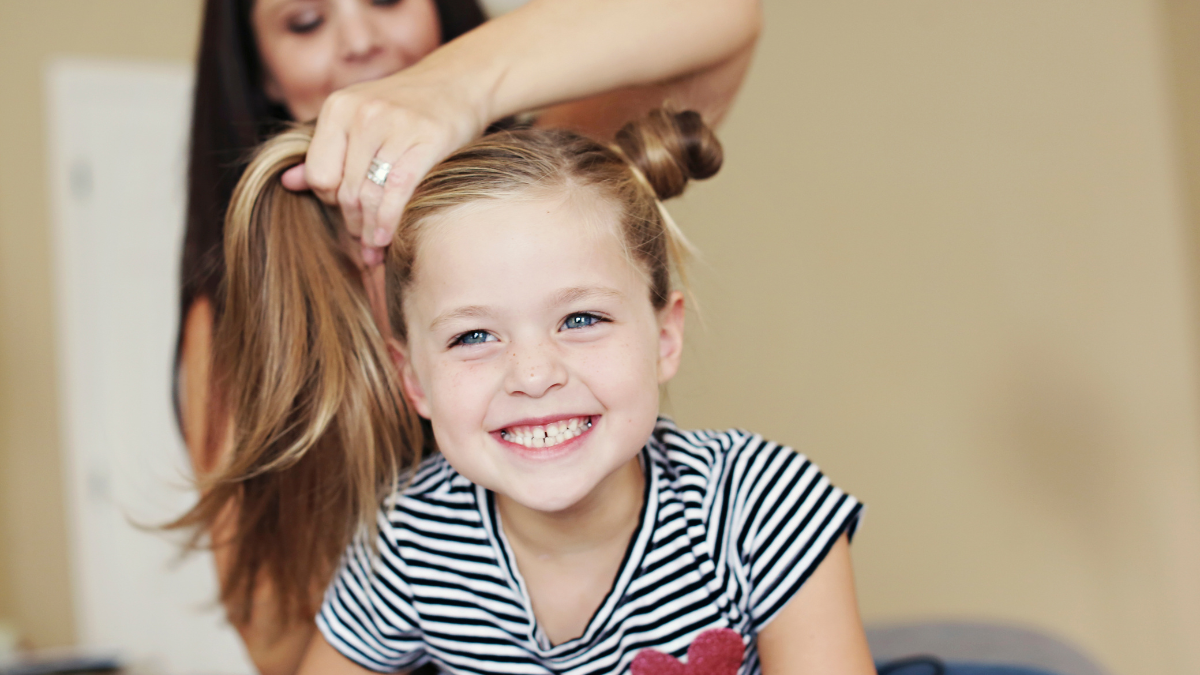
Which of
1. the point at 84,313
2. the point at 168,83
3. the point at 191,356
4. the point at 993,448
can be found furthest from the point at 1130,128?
the point at 84,313

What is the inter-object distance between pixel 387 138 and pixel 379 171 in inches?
1.1

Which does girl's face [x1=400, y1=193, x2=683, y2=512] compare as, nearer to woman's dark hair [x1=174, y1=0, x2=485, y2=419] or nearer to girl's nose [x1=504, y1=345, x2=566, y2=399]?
girl's nose [x1=504, y1=345, x2=566, y2=399]

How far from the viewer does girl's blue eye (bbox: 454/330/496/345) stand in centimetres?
77

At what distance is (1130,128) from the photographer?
244cm

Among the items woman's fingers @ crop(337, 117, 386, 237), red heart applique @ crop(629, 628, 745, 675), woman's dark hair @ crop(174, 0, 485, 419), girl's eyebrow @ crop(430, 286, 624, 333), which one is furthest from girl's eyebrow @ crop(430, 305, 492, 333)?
woman's dark hair @ crop(174, 0, 485, 419)

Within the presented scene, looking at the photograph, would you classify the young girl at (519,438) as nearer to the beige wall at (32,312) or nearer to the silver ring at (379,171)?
the silver ring at (379,171)

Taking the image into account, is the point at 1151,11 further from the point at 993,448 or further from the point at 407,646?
the point at 407,646

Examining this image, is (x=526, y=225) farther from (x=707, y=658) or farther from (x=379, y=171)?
(x=707, y=658)

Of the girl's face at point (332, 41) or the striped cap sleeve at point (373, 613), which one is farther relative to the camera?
the girl's face at point (332, 41)

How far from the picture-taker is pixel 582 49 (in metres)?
0.83

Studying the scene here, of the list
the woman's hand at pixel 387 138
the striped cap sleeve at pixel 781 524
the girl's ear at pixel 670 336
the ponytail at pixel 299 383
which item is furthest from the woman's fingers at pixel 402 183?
the striped cap sleeve at pixel 781 524

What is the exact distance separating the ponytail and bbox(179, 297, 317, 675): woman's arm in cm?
6

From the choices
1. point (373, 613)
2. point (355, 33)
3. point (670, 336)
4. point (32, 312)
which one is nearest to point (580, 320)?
point (670, 336)

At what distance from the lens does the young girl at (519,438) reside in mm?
750
